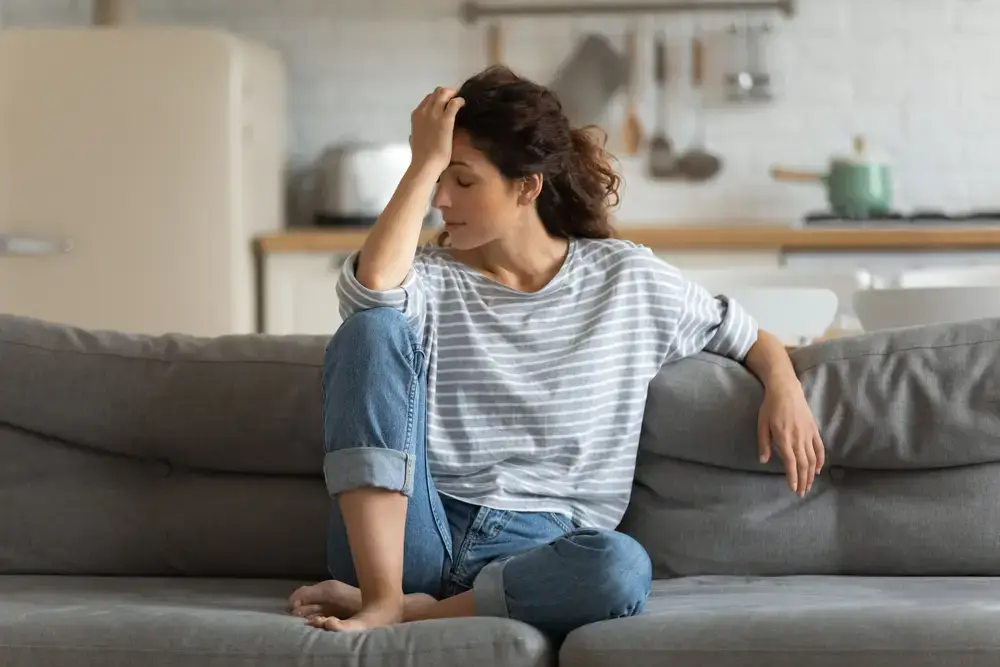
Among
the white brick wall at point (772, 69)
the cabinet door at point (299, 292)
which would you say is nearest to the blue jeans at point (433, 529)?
the cabinet door at point (299, 292)

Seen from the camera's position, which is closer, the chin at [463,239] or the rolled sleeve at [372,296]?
the rolled sleeve at [372,296]

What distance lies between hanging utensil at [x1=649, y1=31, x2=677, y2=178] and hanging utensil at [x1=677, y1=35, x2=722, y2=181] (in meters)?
0.04

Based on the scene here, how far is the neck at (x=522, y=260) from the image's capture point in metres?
1.95

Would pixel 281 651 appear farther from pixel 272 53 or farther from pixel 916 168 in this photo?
pixel 916 168

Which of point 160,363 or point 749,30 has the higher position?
point 749,30

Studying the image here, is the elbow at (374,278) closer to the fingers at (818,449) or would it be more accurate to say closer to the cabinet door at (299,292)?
the fingers at (818,449)

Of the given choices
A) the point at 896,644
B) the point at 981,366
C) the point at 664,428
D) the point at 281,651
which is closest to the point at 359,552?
the point at 281,651

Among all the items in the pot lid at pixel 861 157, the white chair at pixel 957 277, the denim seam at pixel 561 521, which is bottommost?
the denim seam at pixel 561 521

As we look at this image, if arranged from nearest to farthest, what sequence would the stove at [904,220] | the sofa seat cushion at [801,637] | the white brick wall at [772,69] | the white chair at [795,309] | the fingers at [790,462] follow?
the sofa seat cushion at [801,637], the fingers at [790,462], the white chair at [795,309], the stove at [904,220], the white brick wall at [772,69]

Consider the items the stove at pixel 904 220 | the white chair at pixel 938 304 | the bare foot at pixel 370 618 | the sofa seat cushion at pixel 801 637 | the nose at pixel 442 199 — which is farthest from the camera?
the stove at pixel 904 220

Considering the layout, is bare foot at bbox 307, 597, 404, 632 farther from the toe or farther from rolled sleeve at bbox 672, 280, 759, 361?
rolled sleeve at bbox 672, 280, 759, 361

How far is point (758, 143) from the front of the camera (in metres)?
4.55

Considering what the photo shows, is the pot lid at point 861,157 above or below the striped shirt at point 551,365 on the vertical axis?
above

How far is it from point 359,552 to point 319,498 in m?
0.33
